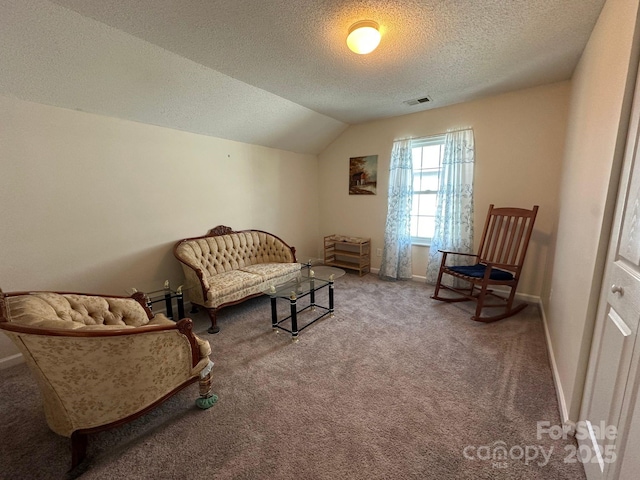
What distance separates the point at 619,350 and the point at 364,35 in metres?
2.13

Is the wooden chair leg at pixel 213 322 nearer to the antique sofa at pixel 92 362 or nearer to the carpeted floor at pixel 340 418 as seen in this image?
the carpeted floor at pixel 340 418

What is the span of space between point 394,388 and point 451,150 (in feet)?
9.85

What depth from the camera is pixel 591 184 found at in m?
1.50

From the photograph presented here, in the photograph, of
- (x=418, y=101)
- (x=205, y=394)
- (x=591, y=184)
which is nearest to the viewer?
(x=591, y=184)

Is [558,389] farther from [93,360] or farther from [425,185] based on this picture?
[425,185]

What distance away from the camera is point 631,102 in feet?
3.68

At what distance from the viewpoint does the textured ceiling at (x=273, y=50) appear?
166 cm

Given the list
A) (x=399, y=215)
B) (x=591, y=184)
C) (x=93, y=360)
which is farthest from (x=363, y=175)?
(x=93, y=360)

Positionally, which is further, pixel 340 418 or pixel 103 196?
pixel 103 196

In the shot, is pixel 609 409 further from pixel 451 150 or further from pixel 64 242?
pixel 64 242

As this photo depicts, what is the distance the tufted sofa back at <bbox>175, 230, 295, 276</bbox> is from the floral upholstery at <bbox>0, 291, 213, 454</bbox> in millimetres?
1357

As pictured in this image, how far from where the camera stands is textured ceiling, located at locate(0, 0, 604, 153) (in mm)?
1656

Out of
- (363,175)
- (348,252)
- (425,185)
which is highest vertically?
(363,175)

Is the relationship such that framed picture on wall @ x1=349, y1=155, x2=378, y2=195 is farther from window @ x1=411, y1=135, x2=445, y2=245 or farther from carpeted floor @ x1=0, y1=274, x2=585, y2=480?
carpeted floor @ x1=0, y1=274, x2=585, y2=480
